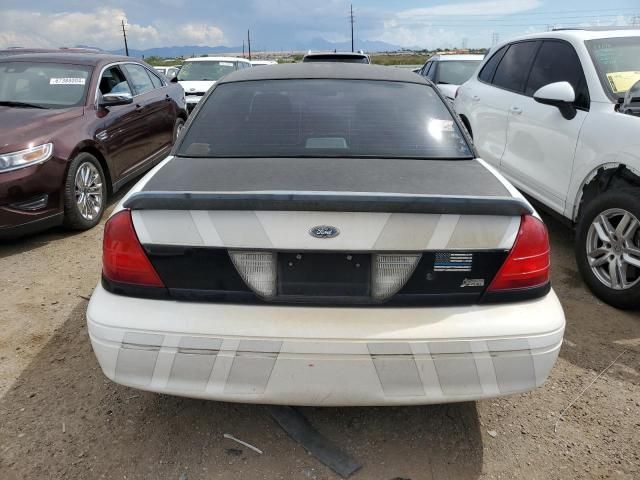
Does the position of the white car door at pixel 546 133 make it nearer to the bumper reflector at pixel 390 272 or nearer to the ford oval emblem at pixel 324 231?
the bumper reflector at pixel 390 272

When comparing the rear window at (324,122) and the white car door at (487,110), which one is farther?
the white car door at (487,110)

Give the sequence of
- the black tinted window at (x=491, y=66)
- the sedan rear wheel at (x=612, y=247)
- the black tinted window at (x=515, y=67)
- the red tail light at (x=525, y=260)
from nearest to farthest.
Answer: the red tail light at (x=525, y=260), the sedan rear wheel at (x=612, y=247), the black tinted window at (x=515, y=67), the black tinted window at (x=491, y=66)

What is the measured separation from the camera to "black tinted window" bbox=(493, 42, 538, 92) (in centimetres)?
490

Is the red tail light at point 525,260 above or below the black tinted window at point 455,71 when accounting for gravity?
above

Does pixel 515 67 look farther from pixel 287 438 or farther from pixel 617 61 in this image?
pixel 287 438

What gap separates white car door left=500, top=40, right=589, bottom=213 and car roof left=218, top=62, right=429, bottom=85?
1457mm

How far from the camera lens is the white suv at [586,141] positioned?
337cm

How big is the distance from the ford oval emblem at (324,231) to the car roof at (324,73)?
153 centimetres

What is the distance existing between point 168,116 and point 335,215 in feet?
19.8

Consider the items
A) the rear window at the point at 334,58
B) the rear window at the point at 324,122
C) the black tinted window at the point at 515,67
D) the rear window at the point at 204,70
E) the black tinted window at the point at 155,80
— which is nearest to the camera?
the rear window at the point at 324,122

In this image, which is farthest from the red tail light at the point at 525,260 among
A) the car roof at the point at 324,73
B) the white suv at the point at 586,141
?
the white suv at the point at 586,141

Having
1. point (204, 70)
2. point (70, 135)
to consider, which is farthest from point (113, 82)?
point (204, 70)

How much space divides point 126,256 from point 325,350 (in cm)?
83

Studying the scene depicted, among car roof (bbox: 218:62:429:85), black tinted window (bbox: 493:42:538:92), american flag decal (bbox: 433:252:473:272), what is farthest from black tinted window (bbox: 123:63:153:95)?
american flag decal (bbox: 433:252:473:272)
